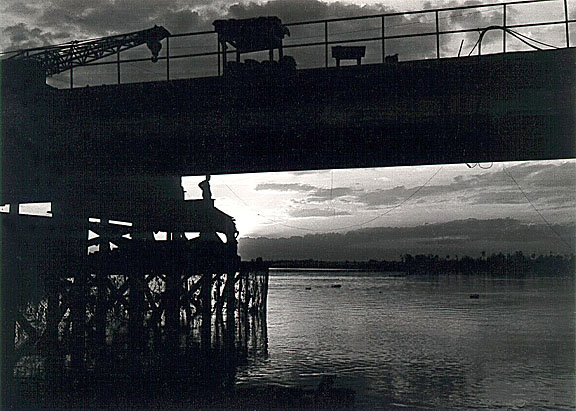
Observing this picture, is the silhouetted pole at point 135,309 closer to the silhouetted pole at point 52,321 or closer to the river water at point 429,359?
the silhouetted pole at point 52,321

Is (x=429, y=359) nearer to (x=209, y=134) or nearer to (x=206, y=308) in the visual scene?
(x=206, y=308)

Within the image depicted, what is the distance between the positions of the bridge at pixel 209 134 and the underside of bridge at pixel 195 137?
1.7 inches

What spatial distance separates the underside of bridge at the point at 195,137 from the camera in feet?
56.2

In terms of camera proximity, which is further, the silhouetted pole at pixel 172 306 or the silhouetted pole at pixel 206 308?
the silhouetted pole at pixel 206 308

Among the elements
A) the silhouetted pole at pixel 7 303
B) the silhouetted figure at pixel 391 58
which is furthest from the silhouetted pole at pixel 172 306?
the silhouetted figure at pixel 391 58

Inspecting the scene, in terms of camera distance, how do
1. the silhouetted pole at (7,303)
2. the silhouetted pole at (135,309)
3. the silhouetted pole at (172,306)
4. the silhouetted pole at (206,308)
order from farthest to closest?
the silhouetted pole at (206,308) < the silhouetted pole at (172,306) < the silhouetted pole at (135,309) < the silhouetted pole at (7,303)

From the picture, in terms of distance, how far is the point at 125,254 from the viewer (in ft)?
78.6

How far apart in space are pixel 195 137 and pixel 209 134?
1.78 feet

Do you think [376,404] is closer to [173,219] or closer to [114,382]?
[114,382]

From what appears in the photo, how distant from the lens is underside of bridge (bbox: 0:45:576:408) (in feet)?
56.2

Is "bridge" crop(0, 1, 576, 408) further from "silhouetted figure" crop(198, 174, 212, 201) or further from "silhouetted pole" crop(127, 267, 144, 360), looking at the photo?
"silhouetted figure" crop(198, 174, 212, 201)

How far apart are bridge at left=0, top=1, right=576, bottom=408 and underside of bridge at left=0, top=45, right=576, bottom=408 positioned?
4 cm

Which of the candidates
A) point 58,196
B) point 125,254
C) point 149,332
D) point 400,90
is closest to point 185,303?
point 149,332

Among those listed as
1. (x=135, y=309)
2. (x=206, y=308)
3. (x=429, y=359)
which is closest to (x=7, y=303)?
(x=135, y=309)
